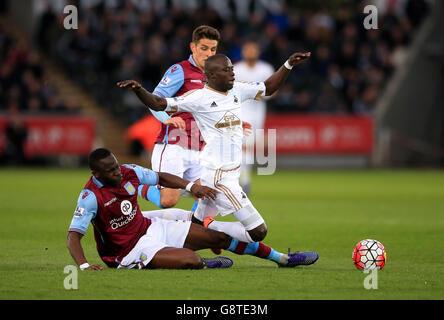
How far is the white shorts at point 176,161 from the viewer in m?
9.53

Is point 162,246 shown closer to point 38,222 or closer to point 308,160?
point 38,222

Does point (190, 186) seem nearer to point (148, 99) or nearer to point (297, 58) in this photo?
point (148, 99)

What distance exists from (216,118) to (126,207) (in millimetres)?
1259

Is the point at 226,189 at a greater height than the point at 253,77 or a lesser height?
lesser

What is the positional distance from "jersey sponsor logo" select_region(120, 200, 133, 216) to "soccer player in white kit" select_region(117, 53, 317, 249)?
774 millimetres

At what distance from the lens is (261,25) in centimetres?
2827

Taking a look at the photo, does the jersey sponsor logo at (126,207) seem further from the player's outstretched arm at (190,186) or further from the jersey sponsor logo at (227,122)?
the jersey sponsor logo at (227,122)

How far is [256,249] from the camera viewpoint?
7.75 m

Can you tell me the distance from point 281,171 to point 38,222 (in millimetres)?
14146

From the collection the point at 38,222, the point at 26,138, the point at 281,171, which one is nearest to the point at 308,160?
the point at 281,171

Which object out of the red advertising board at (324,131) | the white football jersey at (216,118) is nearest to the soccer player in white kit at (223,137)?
the white football jersey at (216,118)

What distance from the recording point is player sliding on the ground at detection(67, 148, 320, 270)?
280 inches

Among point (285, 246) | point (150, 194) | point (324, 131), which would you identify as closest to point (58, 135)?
point (324, 131)

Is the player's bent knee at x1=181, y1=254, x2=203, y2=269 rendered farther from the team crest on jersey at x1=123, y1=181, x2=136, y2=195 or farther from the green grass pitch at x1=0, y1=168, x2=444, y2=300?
the team crest on jersey at x1=123, y1=181, x2=136, y2=195
